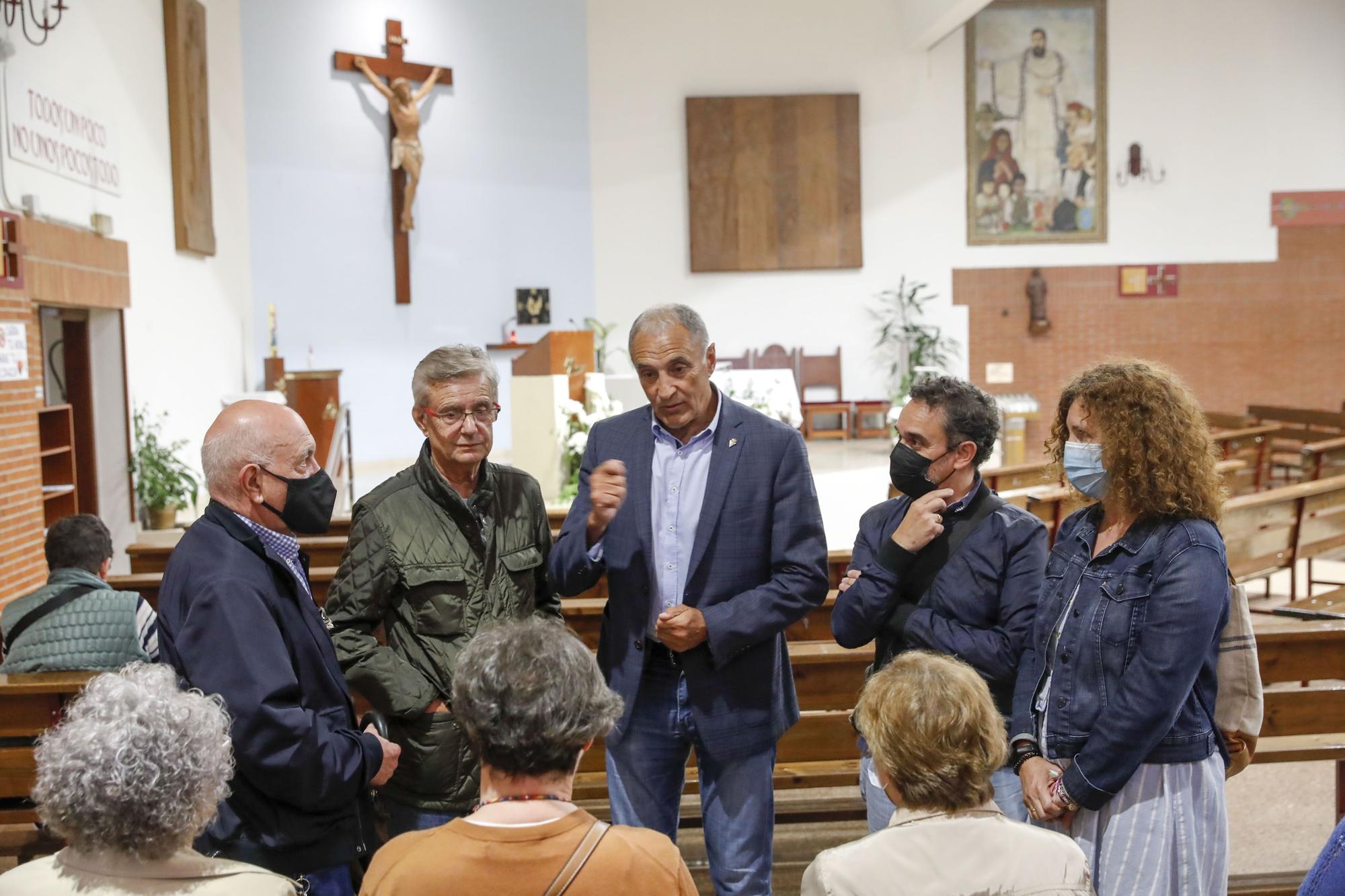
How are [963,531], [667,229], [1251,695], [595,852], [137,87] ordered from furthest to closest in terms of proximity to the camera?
[667,229], [137,87], [963,531], [1251,695], [595,852]

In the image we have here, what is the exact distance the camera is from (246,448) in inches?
76.0

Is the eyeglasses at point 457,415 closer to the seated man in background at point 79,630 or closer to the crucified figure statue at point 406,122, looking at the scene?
the seated man in background at point 79,630

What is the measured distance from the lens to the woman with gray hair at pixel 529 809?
4.23ft

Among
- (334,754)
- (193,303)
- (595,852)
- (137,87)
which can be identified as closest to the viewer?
(595,852)

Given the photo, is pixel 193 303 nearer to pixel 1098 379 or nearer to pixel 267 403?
pixel 267 403

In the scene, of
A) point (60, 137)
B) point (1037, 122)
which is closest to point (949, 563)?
point (60, 137)

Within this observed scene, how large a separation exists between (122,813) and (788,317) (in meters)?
11.9

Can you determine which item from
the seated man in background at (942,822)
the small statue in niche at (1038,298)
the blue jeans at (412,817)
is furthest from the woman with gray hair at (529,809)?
the small statue in niche at (1038,298)

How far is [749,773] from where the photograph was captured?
2230 mm

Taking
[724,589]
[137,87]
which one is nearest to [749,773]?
[724,589]

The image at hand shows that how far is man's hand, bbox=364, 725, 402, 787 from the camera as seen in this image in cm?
195

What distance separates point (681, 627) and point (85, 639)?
1.90m

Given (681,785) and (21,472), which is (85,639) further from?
(21,472)

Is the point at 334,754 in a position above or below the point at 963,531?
below
